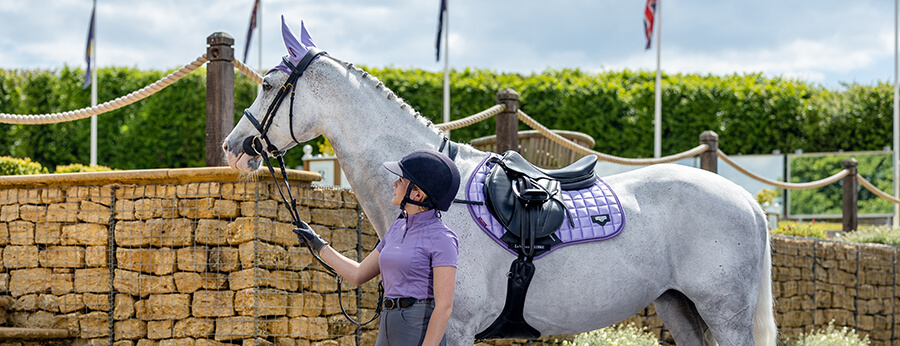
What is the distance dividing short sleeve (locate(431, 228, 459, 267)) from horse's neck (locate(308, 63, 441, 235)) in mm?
616

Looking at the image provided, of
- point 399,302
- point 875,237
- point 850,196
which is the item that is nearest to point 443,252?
point 399,302

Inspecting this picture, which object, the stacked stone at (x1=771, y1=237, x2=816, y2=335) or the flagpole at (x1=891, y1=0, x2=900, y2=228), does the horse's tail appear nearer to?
the stacked stone at (x1=771, y1=237, x2=816, y2=335)

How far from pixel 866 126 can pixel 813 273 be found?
1465cm

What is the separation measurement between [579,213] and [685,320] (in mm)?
890

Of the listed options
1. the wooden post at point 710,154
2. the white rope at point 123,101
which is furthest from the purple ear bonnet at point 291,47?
the wooden post at point 710,154

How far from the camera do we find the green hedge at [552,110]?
58.9ft

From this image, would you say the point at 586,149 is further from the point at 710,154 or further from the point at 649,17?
the point at 649,17

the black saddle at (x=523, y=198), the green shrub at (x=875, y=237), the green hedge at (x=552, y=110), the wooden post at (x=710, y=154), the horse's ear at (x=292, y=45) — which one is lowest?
the green shrub at (x=875, y=237)

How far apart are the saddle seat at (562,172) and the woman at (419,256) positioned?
2.28 ft

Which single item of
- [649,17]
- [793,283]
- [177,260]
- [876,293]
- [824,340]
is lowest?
[824,340]

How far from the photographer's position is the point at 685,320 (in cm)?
375

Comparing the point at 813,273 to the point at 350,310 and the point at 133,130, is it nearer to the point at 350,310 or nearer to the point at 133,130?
the point at 350,310

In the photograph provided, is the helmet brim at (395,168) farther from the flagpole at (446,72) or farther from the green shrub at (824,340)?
the flagpole at (446,72)

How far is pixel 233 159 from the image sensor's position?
325cm
